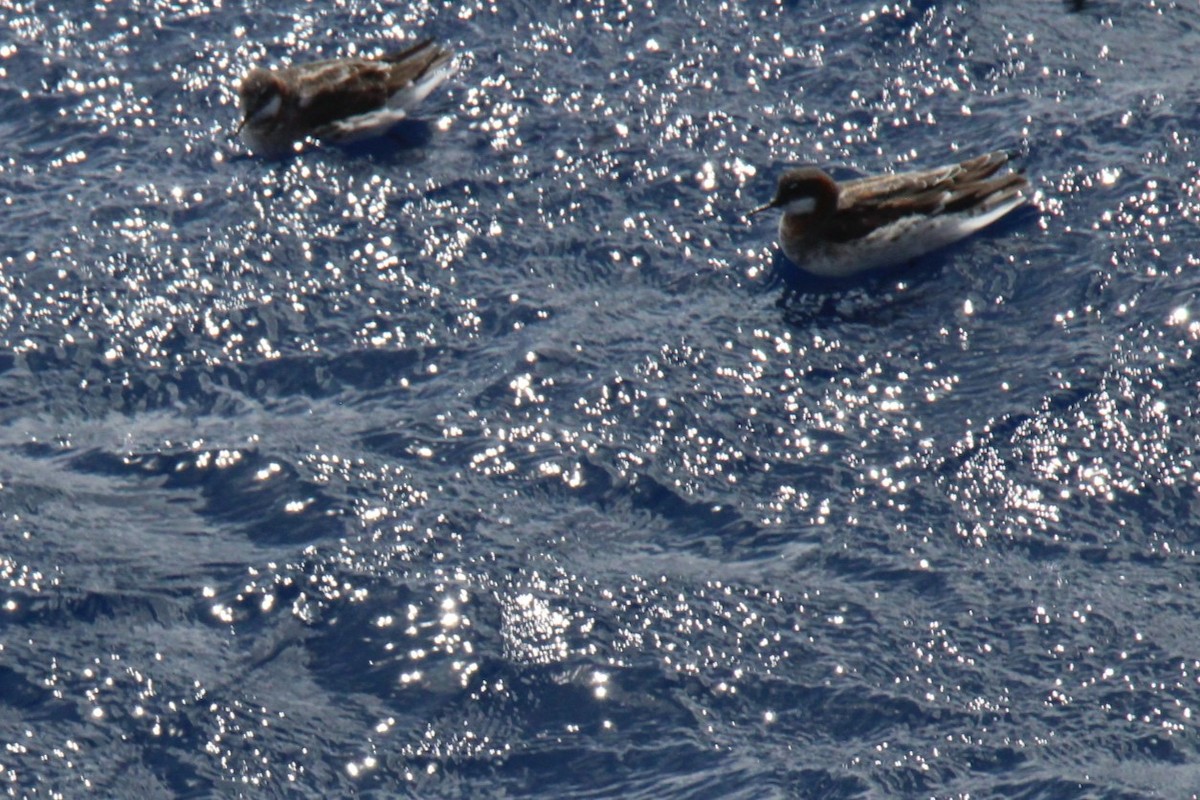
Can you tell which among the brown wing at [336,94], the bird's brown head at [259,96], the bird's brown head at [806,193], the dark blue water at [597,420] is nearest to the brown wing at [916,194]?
the bird's brown head at [806,193]

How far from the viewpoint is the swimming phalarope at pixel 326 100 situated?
13836mm

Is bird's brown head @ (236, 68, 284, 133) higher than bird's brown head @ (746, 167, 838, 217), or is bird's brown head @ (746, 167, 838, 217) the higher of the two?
bird's brown head @ (236, 68, 284, 133)

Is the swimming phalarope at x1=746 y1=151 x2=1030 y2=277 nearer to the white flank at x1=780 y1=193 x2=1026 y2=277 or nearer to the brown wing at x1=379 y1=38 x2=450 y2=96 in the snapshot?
the white flank at x1=780 y1=193 x2=1026 y2=277

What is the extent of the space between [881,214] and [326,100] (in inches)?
196

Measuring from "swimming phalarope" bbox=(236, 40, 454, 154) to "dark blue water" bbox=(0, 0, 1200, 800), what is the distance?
0.94 ft

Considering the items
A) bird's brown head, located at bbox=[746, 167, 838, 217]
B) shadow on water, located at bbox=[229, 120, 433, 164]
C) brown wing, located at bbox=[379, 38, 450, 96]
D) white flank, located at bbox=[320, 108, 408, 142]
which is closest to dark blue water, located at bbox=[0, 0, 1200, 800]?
shadow on water, located at bbox=[229, 120, 433, 164]

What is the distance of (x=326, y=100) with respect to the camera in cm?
1402

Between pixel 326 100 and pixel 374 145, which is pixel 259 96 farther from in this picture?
pixel 374 145

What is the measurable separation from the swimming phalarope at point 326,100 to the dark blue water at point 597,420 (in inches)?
11.3

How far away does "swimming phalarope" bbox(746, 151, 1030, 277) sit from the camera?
12.3 metres

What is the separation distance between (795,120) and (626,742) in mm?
6638

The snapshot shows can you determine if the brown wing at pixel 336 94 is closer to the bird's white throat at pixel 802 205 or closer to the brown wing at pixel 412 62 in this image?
the brown wing at pixel 412 62

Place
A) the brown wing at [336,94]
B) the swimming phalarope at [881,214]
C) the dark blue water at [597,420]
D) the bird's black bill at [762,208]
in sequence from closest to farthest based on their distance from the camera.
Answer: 1. the dark blue water at [597,420]
2. the swimming phalarope at [881,214]
3. the bird's black bill at [762,208]
4. the brown wing at [336,94]

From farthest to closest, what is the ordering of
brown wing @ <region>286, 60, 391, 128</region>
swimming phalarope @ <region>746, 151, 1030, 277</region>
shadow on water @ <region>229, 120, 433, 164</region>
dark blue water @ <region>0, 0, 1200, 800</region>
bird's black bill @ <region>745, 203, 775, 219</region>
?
shadow on water @ <region>229, 120, 433, 164</region>
brown wing @ <region>286, 60, 391, 128</region>
bird's black bill @ <region>745, 203, 775, 219</region>
swimming phalarope @ <region>746, 151, 1030, 277</region>
dark blue water @ <region>0, 0, 1200, 800</region>
